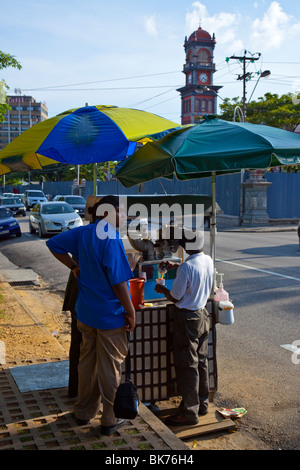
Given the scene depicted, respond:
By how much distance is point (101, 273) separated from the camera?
3.74 m

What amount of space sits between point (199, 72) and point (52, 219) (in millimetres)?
84662

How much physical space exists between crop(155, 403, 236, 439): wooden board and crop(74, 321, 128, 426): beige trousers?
2.48 ft

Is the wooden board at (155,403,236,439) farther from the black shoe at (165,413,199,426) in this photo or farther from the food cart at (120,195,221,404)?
the food cart at (120,195,221,404)

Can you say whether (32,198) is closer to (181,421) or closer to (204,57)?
(181,421)

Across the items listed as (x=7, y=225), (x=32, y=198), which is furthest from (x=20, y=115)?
(x=7, y=225)

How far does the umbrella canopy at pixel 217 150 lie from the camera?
4.44m

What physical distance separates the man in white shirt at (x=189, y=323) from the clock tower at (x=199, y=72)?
93593mm

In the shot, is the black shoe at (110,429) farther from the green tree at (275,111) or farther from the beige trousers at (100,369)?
the green tree at (275,111)

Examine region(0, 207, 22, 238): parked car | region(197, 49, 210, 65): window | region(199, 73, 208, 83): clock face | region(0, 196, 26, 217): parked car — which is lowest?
region(0, 207, 22, 238): parked car

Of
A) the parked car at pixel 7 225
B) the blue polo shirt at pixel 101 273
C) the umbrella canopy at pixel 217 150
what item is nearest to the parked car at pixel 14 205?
the parked car at pixel 7 225

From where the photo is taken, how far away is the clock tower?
95438 mm

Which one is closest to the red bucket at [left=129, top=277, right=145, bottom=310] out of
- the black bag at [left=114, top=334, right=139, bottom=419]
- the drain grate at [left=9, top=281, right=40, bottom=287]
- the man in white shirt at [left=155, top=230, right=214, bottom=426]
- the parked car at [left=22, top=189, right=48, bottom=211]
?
the man in white shirt at [left=155, top=230, right=214, bottom=426]

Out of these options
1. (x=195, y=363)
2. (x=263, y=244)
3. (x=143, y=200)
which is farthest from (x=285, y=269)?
(x=195, y=363)
